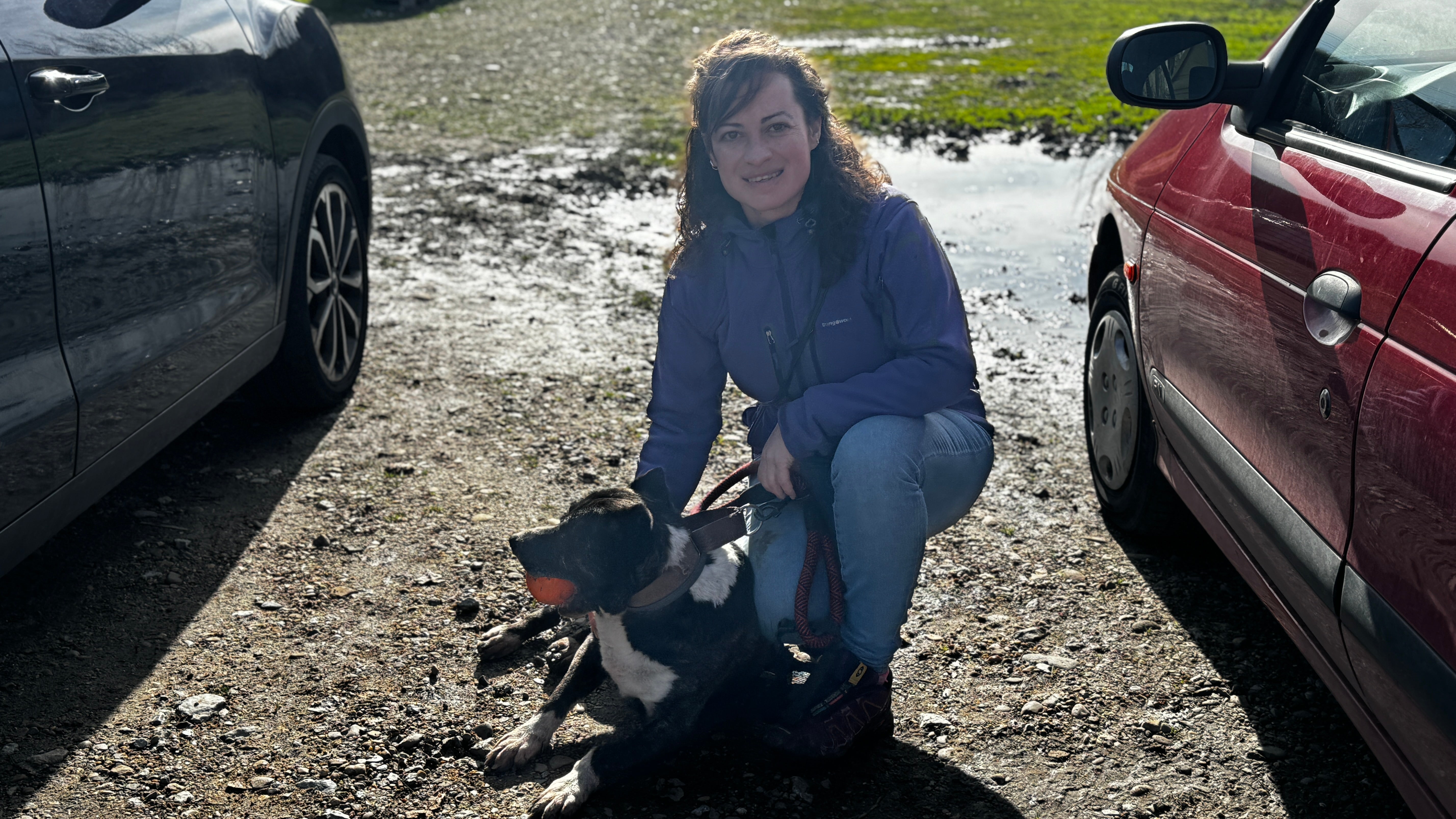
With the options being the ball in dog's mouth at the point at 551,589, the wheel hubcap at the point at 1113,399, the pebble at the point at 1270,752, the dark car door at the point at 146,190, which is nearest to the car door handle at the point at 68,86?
the dark car door at the point at 146,190

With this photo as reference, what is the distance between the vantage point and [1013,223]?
759 centimetres

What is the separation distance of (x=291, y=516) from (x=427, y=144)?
6.47 m

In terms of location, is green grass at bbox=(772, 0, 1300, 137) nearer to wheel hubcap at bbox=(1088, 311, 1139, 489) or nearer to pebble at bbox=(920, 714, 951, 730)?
wheel hubcap at bbox=(1088, 311, 1139, 489)

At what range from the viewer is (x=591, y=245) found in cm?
700

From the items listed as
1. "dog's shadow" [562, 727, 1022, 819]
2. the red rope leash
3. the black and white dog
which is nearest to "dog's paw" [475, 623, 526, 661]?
the black and white dog

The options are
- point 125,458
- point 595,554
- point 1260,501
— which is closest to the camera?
point 595,554

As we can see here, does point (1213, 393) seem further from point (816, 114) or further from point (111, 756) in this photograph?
point (111, 756)

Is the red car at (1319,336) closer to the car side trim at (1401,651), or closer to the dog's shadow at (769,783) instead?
the car side trim at (1401,651)

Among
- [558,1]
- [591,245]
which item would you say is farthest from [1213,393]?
[558,1]

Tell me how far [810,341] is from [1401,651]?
1364 mm

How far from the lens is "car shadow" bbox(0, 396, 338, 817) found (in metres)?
2.74

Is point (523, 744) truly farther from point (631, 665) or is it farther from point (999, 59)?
point (999, 59)

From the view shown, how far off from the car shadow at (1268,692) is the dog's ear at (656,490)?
4.40 feet

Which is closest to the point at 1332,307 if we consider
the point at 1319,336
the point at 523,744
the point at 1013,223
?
the point at 1319,336
